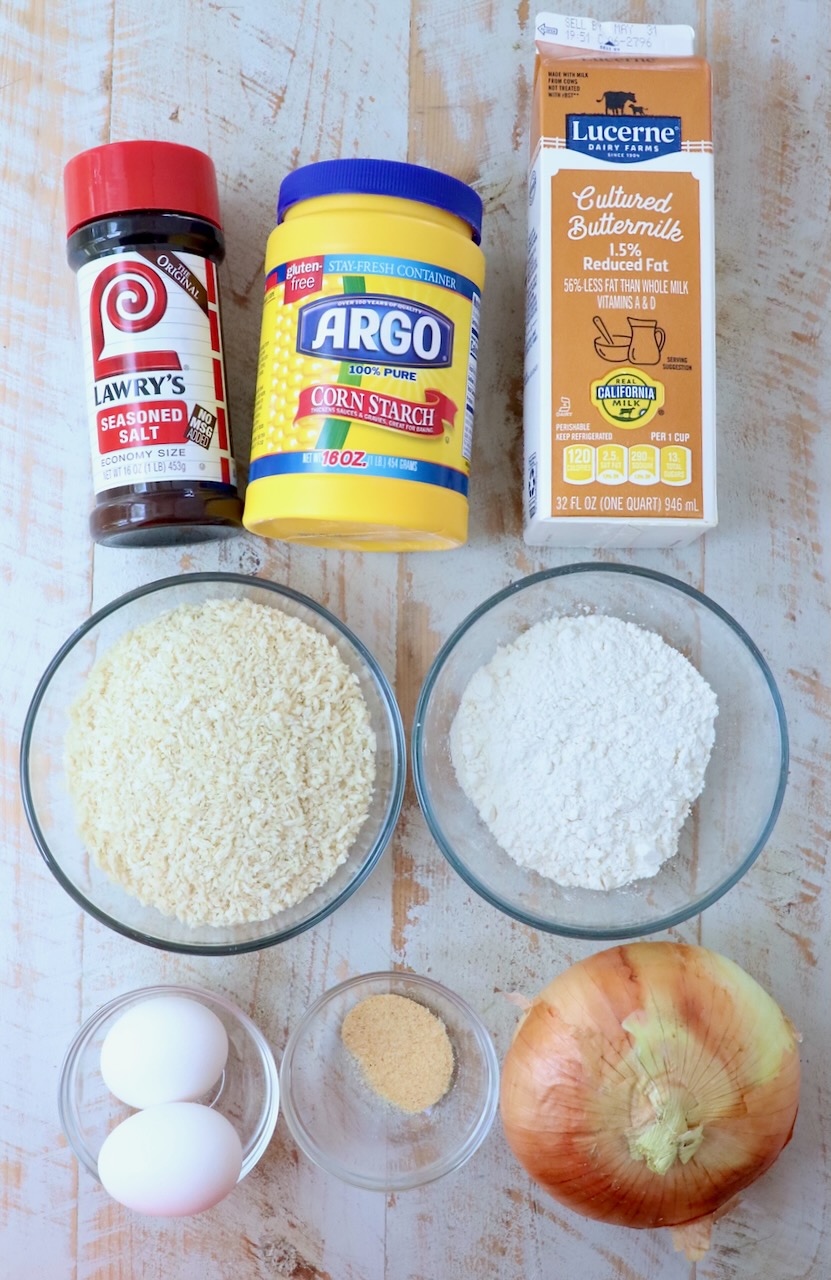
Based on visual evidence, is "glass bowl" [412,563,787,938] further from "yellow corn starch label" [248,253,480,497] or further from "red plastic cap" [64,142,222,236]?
"red plastic cap" [64,142,222,236]

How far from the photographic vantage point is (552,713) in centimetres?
92

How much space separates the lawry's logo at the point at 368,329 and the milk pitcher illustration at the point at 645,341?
0.60ft

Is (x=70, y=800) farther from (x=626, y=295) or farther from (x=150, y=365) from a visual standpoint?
(x=626, y=295)

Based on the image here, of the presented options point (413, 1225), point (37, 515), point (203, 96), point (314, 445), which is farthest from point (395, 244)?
point (413, 1225)

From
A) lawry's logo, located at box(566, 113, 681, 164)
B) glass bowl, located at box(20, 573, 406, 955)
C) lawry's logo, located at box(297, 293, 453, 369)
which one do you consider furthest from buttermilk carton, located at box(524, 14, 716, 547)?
glass bowl, located at box(20, 573, 406, 955)

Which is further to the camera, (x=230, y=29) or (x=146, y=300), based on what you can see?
(x=230, y=29)

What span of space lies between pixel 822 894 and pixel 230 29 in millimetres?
1082

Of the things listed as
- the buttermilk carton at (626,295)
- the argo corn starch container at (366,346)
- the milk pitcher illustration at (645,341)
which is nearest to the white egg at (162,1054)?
the argo corn starch container at (366,346)

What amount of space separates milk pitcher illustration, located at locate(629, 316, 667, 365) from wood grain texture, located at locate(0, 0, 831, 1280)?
164 millimetres

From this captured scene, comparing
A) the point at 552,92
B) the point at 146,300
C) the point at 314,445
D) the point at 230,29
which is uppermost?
the point at 230,29

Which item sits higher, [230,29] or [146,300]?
[230,29]

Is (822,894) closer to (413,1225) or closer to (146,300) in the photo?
(413,1225)

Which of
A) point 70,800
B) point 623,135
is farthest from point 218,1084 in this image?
point 623,135

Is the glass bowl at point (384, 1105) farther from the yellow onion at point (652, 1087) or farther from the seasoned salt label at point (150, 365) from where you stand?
the seasoned salt label at point (150, 365)
